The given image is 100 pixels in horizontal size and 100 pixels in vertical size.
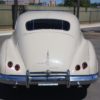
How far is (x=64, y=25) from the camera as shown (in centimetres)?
974

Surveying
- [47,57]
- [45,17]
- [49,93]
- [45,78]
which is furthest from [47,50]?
[45,17]

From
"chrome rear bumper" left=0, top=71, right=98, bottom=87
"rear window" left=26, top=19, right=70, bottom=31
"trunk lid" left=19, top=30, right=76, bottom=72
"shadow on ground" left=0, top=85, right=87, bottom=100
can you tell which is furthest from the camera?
"rear window" left=26, top=19, right=70, bottom=31

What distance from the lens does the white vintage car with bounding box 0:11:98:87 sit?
8164mm

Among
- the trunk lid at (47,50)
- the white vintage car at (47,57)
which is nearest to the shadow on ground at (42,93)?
the white vintage car at (47,57)

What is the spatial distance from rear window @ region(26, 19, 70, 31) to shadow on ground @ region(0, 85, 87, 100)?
137cm

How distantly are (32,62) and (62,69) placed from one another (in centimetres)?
60

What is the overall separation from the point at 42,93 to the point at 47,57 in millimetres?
1293

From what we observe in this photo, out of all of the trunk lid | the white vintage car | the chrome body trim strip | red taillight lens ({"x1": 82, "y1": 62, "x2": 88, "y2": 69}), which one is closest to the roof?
the white vintage car

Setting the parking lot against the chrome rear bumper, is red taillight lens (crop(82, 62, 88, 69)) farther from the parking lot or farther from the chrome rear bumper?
the parking lot

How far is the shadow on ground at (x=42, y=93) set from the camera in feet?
29.6

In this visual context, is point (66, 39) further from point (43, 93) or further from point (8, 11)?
point (8, 11)

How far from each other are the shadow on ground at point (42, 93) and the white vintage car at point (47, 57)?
0.79m

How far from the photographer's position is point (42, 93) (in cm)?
939

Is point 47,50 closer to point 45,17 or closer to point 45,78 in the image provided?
point 45,78
